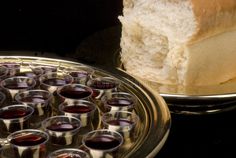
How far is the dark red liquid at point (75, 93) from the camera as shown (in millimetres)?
1320

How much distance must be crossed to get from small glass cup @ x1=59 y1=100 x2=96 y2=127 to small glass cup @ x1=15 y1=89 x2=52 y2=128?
0.13ft

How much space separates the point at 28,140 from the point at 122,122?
228mm

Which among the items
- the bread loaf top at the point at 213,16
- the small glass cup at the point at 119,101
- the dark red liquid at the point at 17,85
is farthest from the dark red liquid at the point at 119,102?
the bread loaf top at the point at 213,16

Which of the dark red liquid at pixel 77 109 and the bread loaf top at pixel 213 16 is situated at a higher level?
the bread loaf top at pixel 213 16

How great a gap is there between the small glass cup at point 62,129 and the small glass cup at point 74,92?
10cm

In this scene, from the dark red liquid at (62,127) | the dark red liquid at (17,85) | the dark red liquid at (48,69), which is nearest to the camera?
the dark red liquid at (62,127)

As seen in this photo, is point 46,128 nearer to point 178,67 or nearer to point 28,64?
point 28,64

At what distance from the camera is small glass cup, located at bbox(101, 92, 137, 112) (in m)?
1.27

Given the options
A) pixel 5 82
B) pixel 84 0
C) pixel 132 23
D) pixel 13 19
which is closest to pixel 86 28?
pixel 84 0

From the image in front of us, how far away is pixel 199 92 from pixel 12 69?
534mm

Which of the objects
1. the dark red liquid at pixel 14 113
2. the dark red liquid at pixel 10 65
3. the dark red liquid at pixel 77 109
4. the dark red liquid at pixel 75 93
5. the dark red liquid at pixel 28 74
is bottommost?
the dark red liquid at pixel 14 113

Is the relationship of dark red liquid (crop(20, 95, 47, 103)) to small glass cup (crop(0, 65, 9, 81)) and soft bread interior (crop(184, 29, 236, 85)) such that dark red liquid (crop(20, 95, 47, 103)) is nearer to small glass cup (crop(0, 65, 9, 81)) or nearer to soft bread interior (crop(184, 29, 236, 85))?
small glass cup (crop(0, 65, 9, 81))

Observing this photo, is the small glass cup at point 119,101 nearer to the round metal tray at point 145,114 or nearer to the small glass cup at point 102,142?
the round metal tray at point 145,114

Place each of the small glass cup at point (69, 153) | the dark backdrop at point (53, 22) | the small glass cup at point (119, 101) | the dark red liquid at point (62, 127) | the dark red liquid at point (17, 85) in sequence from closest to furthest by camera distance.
A: the small glass cup at point (69, 153)
the dark red liquid at point (62, 127)
the small glass cup at point (119, 101)
the dark red liquid at point (17, 85)
the dark backdrop at point (53, 22)
